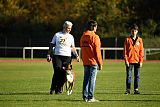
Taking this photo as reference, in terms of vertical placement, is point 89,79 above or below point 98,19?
below

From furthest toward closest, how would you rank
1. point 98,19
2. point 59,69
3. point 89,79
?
point 98,19
point 59,69
point 89,79

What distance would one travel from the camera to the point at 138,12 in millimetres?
57406

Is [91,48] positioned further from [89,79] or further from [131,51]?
[131,51]

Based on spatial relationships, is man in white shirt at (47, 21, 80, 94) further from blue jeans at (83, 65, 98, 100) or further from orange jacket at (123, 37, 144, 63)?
blue jeans at (83, 65, 98, 100)

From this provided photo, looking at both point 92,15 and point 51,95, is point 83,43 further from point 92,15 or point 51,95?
point 92,15

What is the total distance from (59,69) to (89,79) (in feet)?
7.17

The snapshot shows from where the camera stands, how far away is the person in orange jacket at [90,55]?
10.6 metres

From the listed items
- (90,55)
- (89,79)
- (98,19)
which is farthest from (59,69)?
(98,19)

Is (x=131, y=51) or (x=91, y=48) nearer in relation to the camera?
(x=91, y=48)

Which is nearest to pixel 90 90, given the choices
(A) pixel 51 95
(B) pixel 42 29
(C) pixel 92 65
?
(C) pixel 92 65

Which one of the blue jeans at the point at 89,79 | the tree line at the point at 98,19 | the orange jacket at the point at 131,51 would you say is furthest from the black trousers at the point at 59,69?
the tree line at the point at 98,19

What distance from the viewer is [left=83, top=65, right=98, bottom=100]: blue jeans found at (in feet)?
35.4

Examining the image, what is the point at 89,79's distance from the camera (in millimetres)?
10852

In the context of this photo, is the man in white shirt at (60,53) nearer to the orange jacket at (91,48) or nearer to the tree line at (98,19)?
the orange jacket at (91,48)
